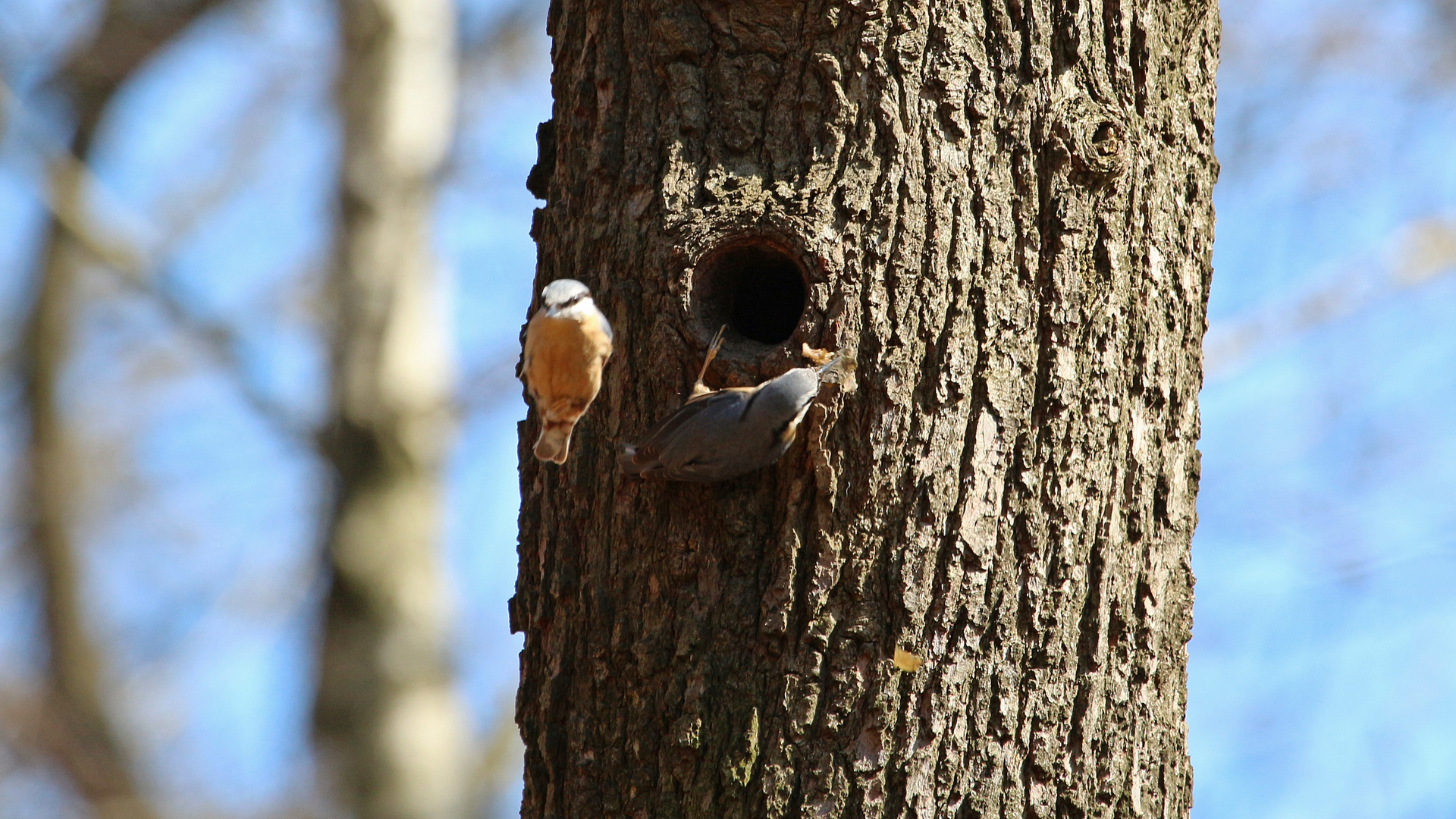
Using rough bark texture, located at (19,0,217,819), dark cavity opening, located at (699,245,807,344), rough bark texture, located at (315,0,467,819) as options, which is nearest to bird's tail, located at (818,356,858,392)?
dark cavity opening, located at (699,245,807,344)

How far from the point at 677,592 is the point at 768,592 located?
0.16 m

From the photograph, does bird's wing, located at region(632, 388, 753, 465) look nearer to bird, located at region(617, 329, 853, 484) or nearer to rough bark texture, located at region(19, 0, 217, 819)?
bird, located at region(617, 329, 853, 484)

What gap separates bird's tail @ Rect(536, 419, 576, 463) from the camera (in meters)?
2.25

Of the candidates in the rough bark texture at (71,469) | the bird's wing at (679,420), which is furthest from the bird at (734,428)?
the rough bark texture at (71,469)

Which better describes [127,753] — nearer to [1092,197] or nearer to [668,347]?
[668,347]

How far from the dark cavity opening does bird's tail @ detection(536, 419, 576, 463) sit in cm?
32

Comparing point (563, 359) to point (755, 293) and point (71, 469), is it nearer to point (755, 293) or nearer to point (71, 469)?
point (755, 293)

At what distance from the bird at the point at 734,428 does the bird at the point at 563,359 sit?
0.17m

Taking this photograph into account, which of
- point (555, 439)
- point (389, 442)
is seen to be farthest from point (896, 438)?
point (389, 442)

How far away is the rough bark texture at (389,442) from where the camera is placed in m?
6.13

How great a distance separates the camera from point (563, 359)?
217cm

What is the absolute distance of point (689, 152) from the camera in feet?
7.52

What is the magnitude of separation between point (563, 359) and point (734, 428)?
340mm

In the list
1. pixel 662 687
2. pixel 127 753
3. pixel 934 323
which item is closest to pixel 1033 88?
pixel 934 323
